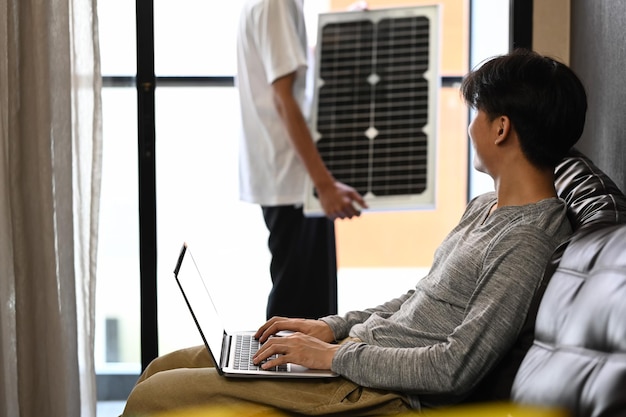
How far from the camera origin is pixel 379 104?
2883mm

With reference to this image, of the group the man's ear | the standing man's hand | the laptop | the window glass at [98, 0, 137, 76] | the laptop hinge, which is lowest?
the laptop hinge

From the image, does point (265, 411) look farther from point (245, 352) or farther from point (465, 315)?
point (465, 315)

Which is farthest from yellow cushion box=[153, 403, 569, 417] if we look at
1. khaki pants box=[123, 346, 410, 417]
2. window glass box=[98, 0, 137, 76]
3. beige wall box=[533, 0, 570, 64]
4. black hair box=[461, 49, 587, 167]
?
beige wall box=[533, 0, 570, 64]

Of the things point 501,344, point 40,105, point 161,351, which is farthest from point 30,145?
point 501,344

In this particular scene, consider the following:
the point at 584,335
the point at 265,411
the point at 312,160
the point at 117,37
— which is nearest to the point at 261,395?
the point at 265,411

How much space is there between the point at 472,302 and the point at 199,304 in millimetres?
584

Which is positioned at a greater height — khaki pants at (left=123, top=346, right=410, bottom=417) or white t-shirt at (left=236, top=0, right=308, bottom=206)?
white t-shirt at (left=236, top=0, right=308, bottom=206)

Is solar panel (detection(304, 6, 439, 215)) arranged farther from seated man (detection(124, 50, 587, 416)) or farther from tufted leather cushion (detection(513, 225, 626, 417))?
tufted leather cushion (detection(513, 225, 626, 417))

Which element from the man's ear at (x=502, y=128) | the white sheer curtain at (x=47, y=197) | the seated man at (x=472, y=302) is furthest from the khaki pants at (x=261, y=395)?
the white sheer curtain at (x=47, y=197)

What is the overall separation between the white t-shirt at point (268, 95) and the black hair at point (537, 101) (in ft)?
3.70

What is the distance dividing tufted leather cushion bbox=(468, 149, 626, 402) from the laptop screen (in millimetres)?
499

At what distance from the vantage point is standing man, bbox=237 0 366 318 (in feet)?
9.05

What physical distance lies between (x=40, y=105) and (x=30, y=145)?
116mm

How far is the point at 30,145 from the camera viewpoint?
8.34ft
